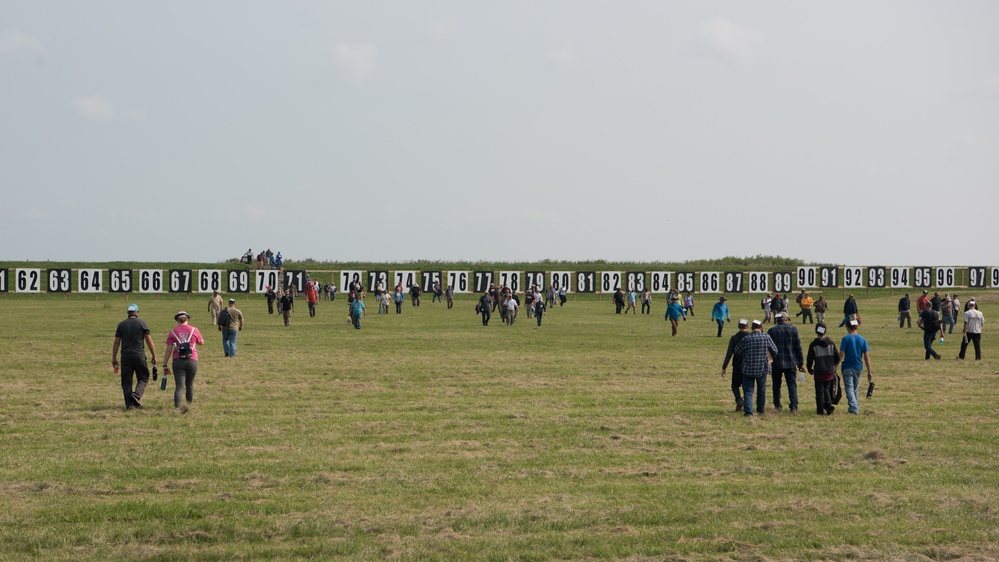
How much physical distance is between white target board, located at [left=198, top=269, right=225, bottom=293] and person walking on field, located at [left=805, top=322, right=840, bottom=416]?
70.2 meters

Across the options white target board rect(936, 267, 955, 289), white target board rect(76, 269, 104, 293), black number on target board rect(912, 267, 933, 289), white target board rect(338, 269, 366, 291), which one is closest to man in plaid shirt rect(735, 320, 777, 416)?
white target board rect(338, 269, 366, 291)

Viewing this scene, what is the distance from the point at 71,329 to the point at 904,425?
32.0m

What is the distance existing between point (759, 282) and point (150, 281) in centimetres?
5078

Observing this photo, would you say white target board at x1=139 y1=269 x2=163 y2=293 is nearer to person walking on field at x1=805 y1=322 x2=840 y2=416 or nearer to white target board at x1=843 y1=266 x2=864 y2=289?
white target board at x1=843 y1=266 x2=864 y2=289

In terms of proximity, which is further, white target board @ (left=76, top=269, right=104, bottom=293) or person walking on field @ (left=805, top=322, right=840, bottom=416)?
white target board @ (left=76, top=269, right=104, bottom=293)

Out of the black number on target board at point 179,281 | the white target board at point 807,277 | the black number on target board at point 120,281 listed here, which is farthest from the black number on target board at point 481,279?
the black number on target board at point 120,281

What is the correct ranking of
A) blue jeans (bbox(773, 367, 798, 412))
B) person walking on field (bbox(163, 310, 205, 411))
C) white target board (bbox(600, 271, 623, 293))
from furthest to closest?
1. white target board (bbox(600, 271, 623, 293))
2. blue jeans (bbox(773, 367, 798, 412))
3. person walking on field (bbox(163, 310, 205, 411))

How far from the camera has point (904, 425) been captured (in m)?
16.0

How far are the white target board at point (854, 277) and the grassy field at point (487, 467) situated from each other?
6726cm

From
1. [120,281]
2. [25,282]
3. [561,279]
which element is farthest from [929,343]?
[25,282]

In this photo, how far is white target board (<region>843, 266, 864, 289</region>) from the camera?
89875 millimetres

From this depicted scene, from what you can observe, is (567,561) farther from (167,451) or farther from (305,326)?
(305,326)

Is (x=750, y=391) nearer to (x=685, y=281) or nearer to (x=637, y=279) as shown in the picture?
(x=637, y=279)

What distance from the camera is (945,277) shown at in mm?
91875
